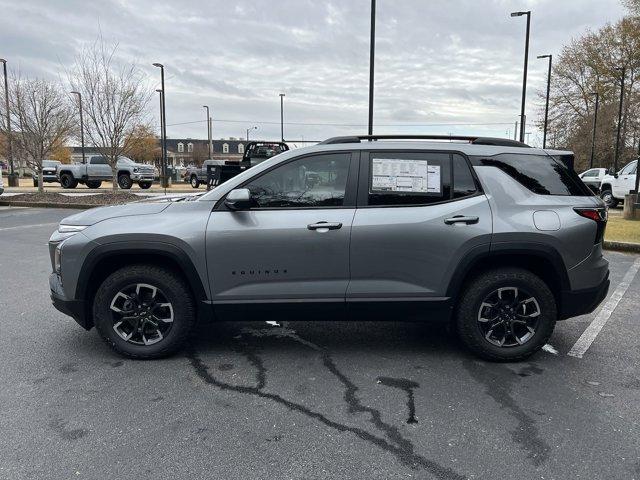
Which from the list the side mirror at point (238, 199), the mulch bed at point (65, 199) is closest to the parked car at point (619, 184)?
the side mirror at point (238, 199)

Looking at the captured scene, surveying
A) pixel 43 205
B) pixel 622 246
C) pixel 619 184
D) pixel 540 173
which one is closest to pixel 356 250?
pixel 540 173

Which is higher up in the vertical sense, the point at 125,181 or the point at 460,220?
the point at 460,220

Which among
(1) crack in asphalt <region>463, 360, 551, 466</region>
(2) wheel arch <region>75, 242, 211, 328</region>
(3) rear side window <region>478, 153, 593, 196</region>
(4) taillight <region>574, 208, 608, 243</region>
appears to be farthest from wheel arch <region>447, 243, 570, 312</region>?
(2) wheel arch <region>75, 242, 211, 328</region>

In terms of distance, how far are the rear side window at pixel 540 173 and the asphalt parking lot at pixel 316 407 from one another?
1.38 m

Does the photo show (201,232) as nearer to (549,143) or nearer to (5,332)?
(5,332)

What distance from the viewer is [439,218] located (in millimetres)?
3727

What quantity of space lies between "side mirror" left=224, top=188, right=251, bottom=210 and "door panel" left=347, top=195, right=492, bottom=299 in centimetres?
82

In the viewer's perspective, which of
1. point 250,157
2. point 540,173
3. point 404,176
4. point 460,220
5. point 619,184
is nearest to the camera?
point 460,220

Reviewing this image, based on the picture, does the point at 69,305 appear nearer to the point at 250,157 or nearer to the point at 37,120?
the point at 250,157

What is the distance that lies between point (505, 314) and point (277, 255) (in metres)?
1.85

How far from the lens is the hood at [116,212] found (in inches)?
151

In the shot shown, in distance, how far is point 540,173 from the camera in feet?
12.9

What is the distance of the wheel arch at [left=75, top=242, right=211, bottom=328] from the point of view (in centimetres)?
370

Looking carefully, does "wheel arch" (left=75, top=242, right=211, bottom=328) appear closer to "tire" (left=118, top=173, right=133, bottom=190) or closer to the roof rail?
the roof rail
